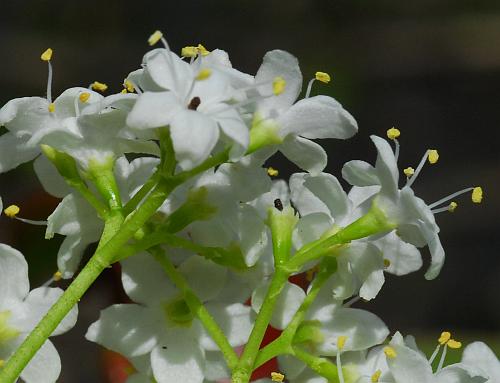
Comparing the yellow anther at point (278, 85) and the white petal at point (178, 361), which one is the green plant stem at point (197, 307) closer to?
the white petal at point (178, 361)

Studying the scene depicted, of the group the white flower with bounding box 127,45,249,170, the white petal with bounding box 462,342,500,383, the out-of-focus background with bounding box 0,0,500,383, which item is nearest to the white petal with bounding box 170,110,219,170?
the white flower with bounding box 127,45,249,170

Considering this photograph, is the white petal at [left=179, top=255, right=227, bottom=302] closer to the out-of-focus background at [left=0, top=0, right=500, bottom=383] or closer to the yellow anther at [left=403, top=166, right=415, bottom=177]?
the yellow anther at [left=403, top=166, right=415, bottom=177]

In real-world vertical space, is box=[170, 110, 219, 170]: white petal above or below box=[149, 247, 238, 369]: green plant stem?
above

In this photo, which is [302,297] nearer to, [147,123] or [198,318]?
[198,318]

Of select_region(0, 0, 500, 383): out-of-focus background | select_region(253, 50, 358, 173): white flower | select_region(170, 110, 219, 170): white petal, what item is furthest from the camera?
select_region(0, 0, 500, 383): out-of-focus background

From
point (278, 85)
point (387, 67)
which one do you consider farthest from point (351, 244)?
point (387, 67)

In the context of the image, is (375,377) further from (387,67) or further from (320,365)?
(387,67)

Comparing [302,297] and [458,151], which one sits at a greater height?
[302,297]

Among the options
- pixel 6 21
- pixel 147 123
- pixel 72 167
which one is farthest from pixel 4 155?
pixel 6 21
